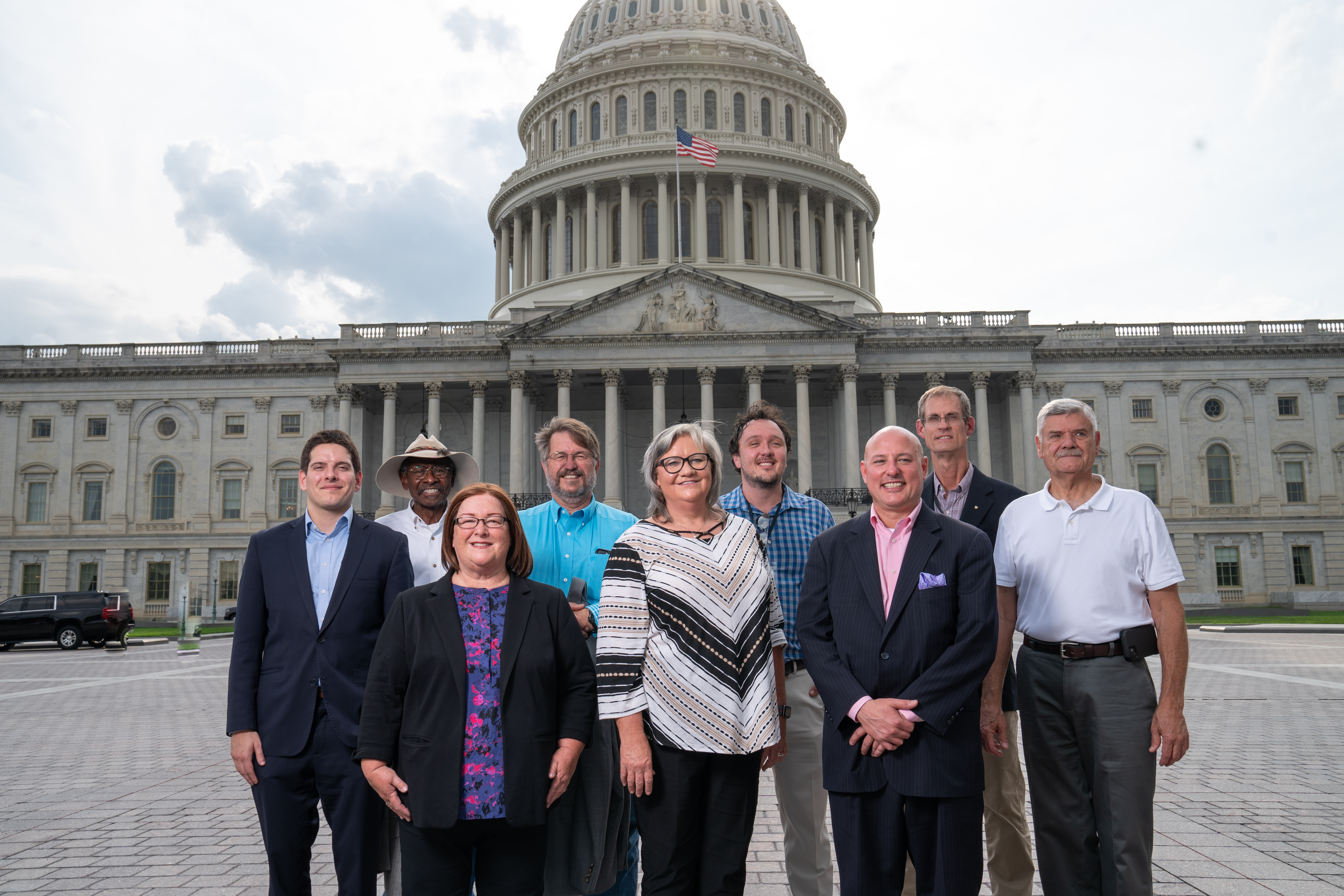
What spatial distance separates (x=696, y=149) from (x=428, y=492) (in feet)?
162

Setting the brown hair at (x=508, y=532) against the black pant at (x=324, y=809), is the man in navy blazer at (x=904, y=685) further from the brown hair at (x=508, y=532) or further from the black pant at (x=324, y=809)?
the black pant at (x=324, y=809)

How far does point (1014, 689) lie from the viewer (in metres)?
6.66

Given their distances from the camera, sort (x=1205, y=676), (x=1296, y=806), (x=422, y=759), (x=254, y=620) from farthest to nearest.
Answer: (x=1205, y=676) → (x=1296, y=806) → (x=254, y=620) → (x=422, y=759)

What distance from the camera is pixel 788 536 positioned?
6.75 metres

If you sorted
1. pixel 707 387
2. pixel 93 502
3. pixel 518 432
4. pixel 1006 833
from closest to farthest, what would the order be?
1. pixel 1006 833
2. pixel 707 387
3. pixel 518 432
4. pixel 93 502

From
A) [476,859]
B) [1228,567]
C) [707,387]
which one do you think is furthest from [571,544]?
[1228,567]

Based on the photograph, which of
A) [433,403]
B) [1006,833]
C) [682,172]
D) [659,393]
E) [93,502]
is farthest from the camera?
[682,172]

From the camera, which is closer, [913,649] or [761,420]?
[913,649]

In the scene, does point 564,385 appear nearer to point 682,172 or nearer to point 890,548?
point 682,172

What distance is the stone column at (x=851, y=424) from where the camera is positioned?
152ft

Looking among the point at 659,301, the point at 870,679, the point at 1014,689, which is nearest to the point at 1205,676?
the point at 1014,689

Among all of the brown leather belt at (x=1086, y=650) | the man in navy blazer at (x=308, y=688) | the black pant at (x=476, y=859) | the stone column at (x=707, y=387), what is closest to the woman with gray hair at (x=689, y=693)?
the black pant at (x=476, y=859)

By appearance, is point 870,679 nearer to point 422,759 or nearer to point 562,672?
point 562,672

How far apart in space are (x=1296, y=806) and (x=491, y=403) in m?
46.4
